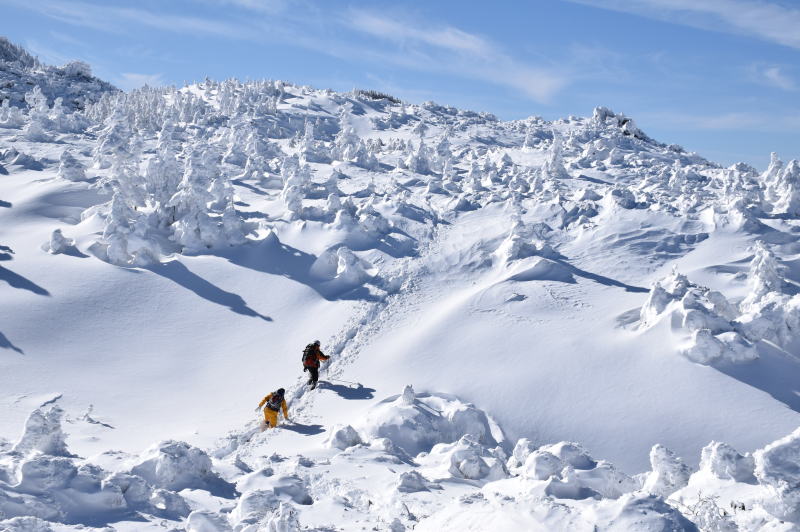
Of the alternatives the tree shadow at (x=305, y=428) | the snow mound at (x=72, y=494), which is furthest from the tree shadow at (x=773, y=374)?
the snow mound at (x=72, y=494)

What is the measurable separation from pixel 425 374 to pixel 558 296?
5.37 meters

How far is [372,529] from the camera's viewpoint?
694 centimetres

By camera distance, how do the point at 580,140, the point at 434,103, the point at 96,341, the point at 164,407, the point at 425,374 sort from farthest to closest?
the point at 434,103 < the point at 580,140 < the point at 96,341 < the point at 425,374 < the point at 164,407

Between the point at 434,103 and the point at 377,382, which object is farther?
the point at 434,103

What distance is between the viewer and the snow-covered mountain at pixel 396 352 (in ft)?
23.6

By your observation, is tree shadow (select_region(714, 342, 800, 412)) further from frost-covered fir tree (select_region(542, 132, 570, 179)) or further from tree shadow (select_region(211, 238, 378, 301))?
frost-covered fir tree (select_region(542, 132, 570, 179))

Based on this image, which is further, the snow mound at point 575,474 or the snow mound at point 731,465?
the snow mound at point 731,465

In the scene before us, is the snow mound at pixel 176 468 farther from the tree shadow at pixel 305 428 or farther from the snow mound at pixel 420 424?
the tree shadow at pixel 305 428

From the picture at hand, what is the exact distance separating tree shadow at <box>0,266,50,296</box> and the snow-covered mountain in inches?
4.3

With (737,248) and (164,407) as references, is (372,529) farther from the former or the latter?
(737,248)

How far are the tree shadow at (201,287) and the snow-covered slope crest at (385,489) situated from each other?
8.39 metres

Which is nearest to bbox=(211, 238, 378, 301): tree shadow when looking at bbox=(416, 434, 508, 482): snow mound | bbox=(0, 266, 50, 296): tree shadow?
bbox=(0, 266, 50, 296): tree shadow

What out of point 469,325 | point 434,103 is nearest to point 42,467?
point 469,325

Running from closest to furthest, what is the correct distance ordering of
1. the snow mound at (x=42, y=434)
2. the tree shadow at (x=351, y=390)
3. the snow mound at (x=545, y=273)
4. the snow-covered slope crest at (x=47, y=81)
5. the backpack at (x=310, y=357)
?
the snow mound at (x=42, y=434) → the tree shadow at (x=351, y=390) → the backpack at (x=310, y=357) → the snow mound at (x=545, y=273) → the snow-covered slope crest at (x=47, y=81)
